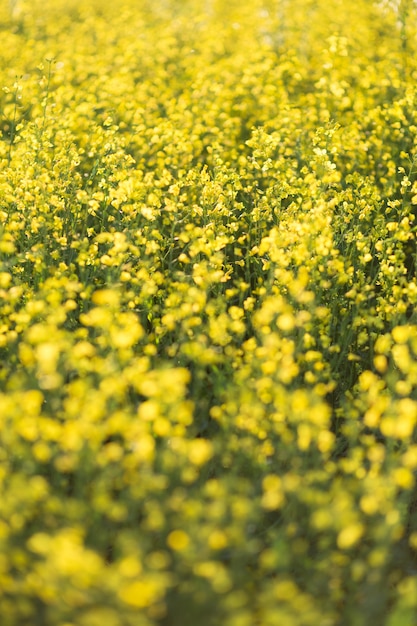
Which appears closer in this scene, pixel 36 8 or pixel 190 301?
pixel 190 301

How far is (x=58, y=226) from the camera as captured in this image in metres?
4.83

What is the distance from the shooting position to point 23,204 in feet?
15.7

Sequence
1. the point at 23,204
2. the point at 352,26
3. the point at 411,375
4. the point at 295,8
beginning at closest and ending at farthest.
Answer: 1. the point at 411,375
2. the point at 23,204
3. the point at 352,26
4. the point at 295,8

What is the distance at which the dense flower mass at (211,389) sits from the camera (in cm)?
254

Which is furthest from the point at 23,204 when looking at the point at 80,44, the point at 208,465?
the point at 80,44

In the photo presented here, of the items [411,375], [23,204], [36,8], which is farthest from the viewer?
[36,8]

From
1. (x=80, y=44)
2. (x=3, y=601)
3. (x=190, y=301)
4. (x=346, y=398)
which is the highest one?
(x=80, y=44)

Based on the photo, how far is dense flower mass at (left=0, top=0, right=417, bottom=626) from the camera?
2.54 metres

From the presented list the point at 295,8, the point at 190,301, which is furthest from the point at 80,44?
the point at 190,301

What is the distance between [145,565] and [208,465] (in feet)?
3.38

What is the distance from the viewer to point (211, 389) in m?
4.30

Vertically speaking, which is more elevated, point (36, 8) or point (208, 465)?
point (36, 8)

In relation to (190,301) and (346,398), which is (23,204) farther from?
(346,398)

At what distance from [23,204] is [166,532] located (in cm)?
273
